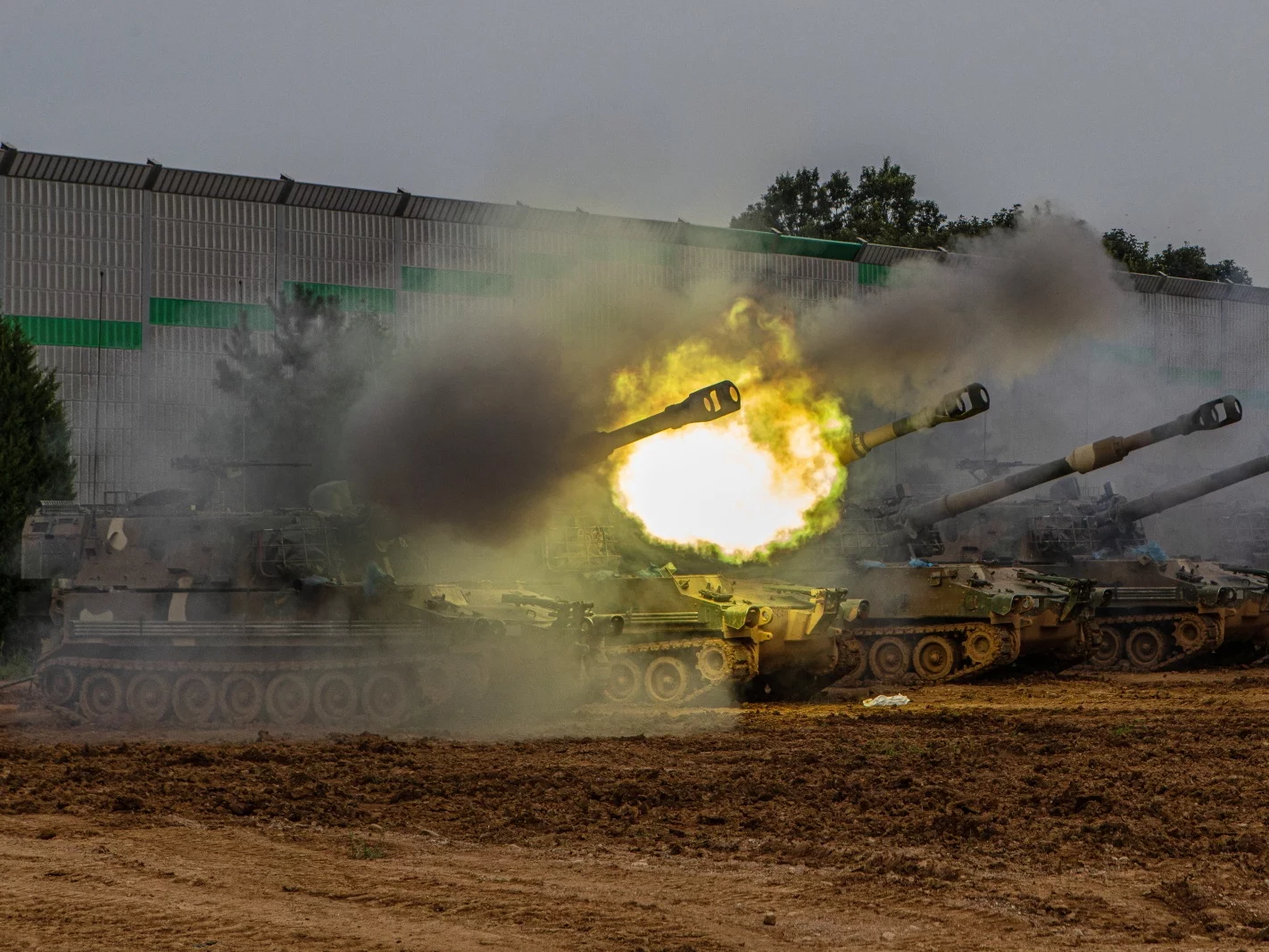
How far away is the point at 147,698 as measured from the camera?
738 inches

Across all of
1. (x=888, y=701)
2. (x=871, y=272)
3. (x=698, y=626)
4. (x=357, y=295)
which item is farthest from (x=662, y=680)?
(x=871, y=272)

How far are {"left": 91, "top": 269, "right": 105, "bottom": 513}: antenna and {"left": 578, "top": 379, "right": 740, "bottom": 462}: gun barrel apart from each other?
1411cm

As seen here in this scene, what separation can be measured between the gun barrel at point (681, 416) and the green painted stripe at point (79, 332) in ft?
52.1

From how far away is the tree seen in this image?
25.1 metres

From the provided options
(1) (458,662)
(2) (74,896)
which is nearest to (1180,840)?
Result: (2) (74,896)

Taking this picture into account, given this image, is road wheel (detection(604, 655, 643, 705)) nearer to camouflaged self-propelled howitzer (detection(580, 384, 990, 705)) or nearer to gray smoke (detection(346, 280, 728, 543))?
camouflaged self-propelled howitzer (detection(580, 384, 990, 705))

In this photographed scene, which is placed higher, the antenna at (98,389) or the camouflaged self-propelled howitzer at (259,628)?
the antenna at (98,389)

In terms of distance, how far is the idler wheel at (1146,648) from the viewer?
1145 inches

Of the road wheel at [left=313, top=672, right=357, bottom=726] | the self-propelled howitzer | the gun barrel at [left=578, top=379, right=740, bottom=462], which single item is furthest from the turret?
the road wheel at [left=313, top=672, right=357, bottom=726]

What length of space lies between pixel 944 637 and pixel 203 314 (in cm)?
1664

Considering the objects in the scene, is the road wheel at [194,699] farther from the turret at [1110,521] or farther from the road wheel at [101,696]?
the turret at [1110,521]

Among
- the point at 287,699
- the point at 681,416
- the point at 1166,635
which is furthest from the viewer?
the point at 1166,635

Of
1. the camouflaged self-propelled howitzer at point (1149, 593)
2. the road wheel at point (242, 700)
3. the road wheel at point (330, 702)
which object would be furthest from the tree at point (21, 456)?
the camouflaged self-propelled howitzer at point (1149, 593)

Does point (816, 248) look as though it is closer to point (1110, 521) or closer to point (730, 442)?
point (1110, 521)
